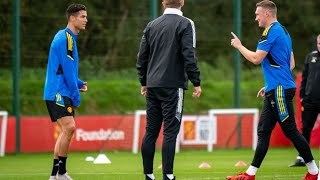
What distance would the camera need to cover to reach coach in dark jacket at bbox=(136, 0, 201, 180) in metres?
9.78

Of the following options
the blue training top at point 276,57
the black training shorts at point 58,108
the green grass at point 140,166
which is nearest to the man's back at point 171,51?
the blue training top at point 276,57

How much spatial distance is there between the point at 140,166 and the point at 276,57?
14.9 feet

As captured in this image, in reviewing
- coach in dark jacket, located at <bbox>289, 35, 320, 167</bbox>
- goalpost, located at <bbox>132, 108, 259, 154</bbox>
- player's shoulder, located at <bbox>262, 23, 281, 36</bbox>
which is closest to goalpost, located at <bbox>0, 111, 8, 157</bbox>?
goalpost, located at <bbox>132, 108, 259, 154</bbox>

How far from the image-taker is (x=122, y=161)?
15883mm

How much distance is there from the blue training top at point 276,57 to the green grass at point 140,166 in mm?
1490

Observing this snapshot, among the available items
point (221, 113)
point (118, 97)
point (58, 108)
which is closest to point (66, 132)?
point (58, 108)

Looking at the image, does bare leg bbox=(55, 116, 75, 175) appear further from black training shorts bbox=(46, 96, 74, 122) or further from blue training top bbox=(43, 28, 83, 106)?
blue training top bbox=(43, 28, 83, 106)

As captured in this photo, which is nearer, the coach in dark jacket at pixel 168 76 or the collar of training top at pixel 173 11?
the coach in dark jacket at pixel 168 76

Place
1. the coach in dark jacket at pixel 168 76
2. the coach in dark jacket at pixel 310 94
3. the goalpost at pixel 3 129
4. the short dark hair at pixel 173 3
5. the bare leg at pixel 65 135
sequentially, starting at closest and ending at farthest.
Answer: the coach in dark jacket at pixel 168 76
the short dark hair at pixel 173 3
the bare leg at pixel 65 135
the coach in dark jacket at pixel 310 94
the goalpost at pixel 3 129

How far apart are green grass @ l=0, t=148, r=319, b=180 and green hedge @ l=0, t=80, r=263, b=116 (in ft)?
4.30

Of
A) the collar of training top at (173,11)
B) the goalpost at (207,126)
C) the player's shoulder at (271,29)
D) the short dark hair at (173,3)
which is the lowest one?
the goalpost at (207,126)

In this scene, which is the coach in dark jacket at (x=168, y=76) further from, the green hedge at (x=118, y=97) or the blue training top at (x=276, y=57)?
the green hedge at (x=118, y=97)

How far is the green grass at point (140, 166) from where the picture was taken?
1218 centimetres

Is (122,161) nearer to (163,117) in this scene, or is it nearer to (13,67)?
(13,67)
